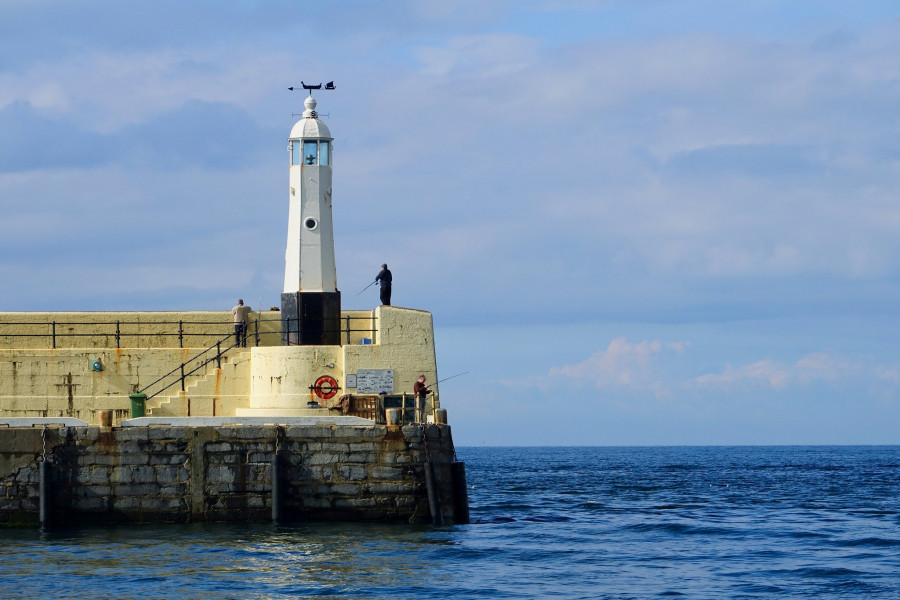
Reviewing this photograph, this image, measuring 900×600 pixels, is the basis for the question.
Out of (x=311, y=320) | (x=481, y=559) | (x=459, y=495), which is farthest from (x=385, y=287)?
(x=481, y=559)

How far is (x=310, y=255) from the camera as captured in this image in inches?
1238

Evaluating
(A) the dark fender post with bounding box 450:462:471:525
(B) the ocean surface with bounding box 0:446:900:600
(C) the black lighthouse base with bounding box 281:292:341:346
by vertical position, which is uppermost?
(C) the black lighthouse base with bounding box 281:292:341:346

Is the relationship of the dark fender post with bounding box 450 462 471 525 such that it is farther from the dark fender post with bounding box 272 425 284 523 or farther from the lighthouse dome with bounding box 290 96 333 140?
the lighthouse dome with bounding box 290 96 333 140

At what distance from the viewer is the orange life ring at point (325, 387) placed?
29.2 metres

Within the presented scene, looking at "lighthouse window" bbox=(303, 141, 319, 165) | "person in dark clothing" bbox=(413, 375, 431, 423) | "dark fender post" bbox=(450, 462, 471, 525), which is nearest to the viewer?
"dark fender post" bbox=(450, 462, 471, 525)

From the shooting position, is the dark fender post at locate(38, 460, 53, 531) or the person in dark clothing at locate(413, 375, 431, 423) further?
the person in dark clothing at locate(413, 375, 431, 423)

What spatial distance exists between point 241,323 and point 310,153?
4.75m

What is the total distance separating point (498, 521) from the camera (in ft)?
102

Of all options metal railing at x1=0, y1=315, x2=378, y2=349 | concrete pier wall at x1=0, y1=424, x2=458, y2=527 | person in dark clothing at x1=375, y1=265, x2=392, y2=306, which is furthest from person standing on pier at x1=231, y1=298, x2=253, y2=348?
concrete pier wall at x1=0, y1=424, x2=458, y2=527

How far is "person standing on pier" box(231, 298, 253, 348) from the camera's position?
107 ft

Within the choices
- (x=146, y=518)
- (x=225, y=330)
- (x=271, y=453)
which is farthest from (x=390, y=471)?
(x=225, y=330)

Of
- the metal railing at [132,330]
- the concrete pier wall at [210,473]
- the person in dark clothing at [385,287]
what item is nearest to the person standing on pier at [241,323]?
the metal railing at [132,330]

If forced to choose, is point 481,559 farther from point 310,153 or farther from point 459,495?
point 310,153

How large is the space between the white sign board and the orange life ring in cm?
55
